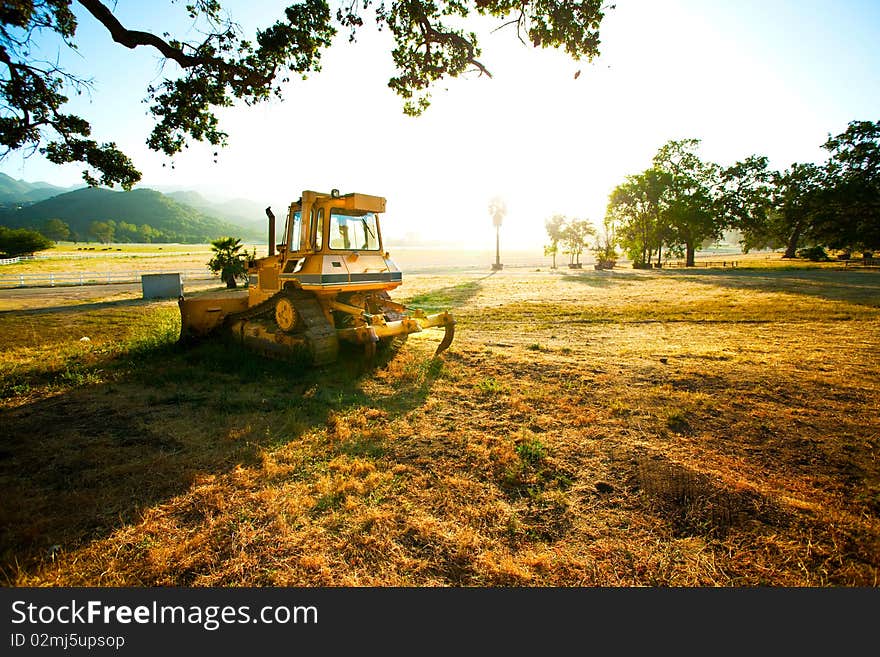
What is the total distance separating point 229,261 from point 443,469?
2840 cm

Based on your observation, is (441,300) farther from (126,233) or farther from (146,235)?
(126,233)

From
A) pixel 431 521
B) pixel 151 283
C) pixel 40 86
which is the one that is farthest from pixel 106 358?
pixel 151 283

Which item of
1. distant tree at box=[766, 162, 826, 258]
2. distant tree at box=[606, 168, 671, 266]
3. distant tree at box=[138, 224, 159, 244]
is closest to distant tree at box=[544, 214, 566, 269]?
distant tree at box=[606, 168, 671, 266]

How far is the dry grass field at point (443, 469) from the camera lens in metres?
2.96

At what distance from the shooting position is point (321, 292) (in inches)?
316

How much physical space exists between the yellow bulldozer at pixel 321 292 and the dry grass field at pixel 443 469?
632 mm

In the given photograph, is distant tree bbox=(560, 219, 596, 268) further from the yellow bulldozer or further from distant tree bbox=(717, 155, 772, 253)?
the yellow bulldozer

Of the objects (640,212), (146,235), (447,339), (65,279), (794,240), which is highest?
(146,235)

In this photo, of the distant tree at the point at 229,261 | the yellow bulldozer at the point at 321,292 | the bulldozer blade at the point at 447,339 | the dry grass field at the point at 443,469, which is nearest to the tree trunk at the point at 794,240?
the dry grass field at the point at 443,469

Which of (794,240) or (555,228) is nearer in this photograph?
(794,240)

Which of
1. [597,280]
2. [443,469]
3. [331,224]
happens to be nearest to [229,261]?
[331,224]

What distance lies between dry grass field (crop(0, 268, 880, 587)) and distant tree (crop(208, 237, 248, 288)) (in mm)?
18931

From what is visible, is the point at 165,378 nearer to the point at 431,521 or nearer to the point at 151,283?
the point at 431,521

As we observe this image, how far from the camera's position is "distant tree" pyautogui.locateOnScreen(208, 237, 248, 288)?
27255mm
